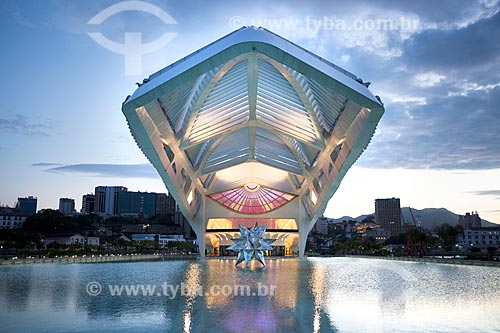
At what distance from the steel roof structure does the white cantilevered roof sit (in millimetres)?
62

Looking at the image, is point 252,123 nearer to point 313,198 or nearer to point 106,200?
point 313,198

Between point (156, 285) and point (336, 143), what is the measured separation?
17.9m

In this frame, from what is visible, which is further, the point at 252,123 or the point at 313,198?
the point at 313,198

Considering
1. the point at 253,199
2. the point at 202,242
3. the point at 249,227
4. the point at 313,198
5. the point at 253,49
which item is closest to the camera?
the point at 253,49

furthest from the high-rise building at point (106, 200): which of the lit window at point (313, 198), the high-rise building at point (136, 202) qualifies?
the lit window at point (313, 198)

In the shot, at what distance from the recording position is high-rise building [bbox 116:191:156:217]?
17412cm

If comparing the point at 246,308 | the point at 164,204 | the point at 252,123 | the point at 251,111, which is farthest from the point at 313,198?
the point at 164,204

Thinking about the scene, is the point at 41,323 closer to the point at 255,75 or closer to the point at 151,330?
the point at 151,330

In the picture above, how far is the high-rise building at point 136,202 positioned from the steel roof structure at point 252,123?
127 meters

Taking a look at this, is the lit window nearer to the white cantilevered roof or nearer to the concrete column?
the white cantilevered roof

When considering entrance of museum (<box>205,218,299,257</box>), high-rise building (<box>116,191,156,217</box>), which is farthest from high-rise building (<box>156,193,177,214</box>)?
entrance of museum (<box>205,218,299,257</box>)

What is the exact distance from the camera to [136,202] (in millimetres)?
176250

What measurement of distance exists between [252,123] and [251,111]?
225 cm

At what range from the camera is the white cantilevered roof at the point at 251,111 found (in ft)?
57.4
